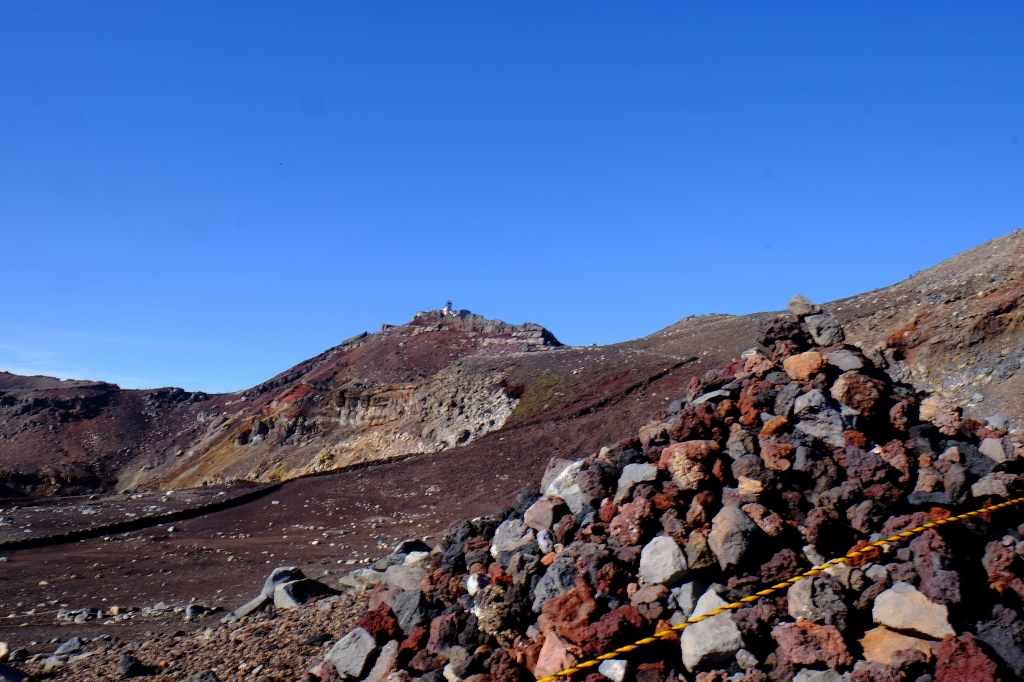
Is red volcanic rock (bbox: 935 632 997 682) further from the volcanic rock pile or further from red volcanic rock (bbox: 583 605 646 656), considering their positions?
red volcanic rock (bbox: 583 605 646 656)

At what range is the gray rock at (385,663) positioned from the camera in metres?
5.41

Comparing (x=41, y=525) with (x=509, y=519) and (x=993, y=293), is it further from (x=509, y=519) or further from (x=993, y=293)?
(x=993, y=293)

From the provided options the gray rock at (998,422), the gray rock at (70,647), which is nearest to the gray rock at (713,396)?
the gray rock at (998,422)

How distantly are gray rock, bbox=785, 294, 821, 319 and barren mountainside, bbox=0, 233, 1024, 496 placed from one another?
16.9ft

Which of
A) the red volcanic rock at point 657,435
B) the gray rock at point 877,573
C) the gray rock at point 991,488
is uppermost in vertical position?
the red volcanic rock at point 657,435

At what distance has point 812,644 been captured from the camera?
452 cm

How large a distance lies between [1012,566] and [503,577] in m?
3.38

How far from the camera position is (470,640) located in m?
5.36

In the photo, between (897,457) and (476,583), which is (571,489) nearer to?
(476,583)

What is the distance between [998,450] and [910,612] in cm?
206

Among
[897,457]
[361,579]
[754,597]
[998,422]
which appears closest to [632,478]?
[754,597]

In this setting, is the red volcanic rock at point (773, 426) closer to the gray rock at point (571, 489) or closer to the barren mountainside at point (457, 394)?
the gray rock at point (571, 489)

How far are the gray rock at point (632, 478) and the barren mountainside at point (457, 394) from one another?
834cm

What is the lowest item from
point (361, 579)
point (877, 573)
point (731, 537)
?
point (361, 579)
